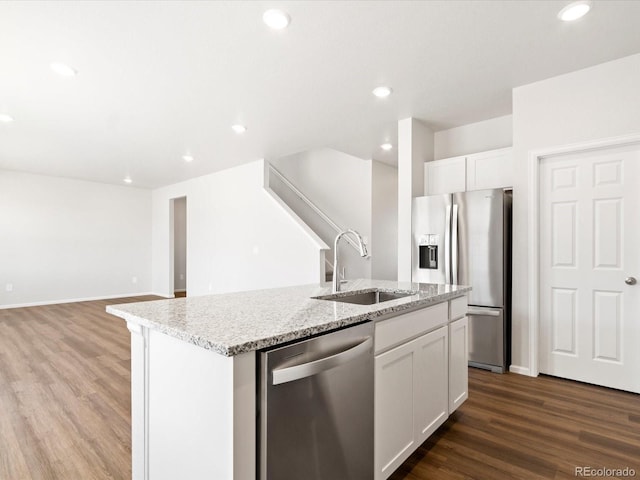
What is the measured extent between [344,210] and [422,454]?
4.71 meters

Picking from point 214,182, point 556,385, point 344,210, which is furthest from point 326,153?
point 556,385

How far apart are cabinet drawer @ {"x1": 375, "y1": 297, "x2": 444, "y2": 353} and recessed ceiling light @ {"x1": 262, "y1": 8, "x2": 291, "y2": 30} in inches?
76.4

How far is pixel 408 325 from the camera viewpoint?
1.78m

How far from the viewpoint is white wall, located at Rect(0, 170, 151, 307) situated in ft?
21.9

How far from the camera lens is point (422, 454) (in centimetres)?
194

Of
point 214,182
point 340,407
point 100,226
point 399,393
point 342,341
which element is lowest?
point 399,393

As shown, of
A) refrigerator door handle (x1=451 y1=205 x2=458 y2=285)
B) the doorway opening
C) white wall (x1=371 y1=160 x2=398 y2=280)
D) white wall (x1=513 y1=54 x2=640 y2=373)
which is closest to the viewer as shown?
white wall (x1=513 y1=54 x2=640 y2=373)

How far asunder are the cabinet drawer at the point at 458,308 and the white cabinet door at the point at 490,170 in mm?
1678

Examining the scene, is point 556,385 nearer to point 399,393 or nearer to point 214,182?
point 399,393

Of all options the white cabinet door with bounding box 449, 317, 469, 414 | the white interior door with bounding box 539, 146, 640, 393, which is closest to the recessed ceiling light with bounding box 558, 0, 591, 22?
the white interior door with bounding box 539, 146, 640, 393

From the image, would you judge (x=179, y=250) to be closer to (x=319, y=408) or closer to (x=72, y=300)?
(x=72, y=300)

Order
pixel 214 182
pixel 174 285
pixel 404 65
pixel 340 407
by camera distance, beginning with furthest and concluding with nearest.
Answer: pixel 174 285 < pixel 214 182 < pixel 404 65 < pixel 340 407

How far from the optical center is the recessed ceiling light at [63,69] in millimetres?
2742

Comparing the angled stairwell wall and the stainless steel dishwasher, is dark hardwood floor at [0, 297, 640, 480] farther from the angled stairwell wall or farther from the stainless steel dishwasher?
the angled stairwell wall
